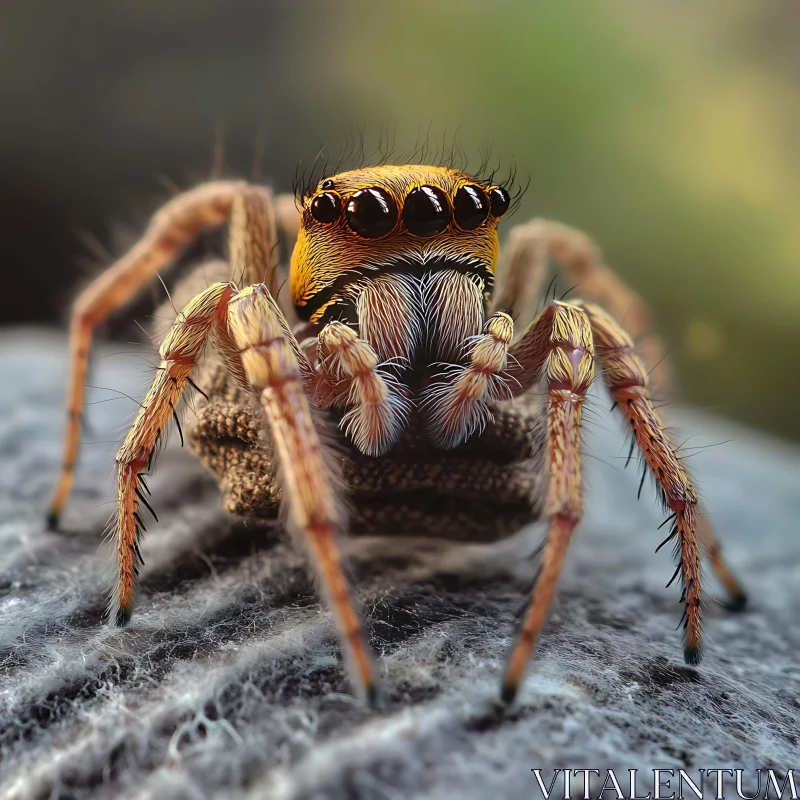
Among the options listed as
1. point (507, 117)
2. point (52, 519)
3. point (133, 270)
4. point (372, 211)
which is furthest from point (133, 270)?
point (507, 117)

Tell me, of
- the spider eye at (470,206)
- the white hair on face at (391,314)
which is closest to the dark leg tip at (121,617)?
the white hair on face at (391,314)

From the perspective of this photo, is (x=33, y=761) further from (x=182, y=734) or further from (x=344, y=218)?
(x=344, y=218)

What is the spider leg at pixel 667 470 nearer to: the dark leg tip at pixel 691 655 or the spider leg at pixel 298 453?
the dark leg tip at pixel 691 655

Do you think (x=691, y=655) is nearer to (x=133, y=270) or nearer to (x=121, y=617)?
(x=121, y=617)

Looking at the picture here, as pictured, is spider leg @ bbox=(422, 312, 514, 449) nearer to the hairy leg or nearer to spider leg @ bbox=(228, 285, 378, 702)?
spider leg @ bbox=(228, 285, 378, 702)

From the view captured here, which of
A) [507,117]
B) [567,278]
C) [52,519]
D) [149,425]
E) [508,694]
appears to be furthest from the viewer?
[507,117]

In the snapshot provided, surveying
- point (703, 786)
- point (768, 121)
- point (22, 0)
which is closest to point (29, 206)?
point (22, 0)
